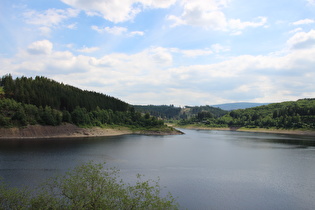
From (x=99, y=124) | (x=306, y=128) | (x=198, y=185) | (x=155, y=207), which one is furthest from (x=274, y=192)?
(x=306, y=128)

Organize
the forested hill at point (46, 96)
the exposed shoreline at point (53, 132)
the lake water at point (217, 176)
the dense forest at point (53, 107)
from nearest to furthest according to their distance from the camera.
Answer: the lake water at point (217, 176) → the exposed shoreline at point (53, 132) → the dense forest at point (53, 107) → the forested hill at point (46, 96)

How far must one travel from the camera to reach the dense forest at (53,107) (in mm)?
91375

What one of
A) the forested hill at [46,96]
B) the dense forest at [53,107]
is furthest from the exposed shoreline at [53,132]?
the forested hill at [46,96]

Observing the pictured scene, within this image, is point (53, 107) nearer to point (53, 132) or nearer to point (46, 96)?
point (46, 96)

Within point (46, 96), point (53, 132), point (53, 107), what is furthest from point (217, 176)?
point (46, 96)

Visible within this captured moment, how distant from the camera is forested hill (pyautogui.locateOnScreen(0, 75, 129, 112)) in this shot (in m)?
105

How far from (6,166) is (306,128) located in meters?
156

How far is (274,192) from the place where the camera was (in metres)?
34.2

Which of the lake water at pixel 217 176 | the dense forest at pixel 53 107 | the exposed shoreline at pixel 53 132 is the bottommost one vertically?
the lake water at pixel 217 176

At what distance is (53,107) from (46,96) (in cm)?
585

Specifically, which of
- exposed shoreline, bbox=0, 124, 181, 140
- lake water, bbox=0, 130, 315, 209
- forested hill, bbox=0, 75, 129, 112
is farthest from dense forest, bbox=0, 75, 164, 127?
lake water, bbox=0, 130, 315, 209

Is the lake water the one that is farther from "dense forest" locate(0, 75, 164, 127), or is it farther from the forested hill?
the forested hill

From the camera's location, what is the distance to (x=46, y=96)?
110500 millimetres

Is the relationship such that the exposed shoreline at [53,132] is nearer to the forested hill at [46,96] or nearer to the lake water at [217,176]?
the forested hill at [46,96]
